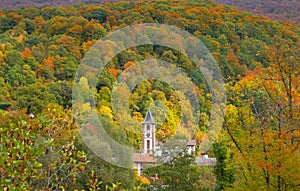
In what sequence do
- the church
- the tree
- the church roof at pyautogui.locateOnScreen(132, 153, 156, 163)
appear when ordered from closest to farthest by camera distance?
the tree < the church roof at pyautogui.locateOnScreen(132, 153, 156, 163) < the church

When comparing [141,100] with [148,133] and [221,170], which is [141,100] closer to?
[148,133]

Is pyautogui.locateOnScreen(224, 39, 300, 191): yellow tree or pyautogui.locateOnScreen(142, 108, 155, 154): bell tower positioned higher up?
pyautogui.locateOnScreen(142, 108, 155, 154): bell tower

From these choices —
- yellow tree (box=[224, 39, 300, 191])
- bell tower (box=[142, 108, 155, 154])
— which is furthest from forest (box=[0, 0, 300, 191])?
bell tower (box=[142, 108, 155, 154])

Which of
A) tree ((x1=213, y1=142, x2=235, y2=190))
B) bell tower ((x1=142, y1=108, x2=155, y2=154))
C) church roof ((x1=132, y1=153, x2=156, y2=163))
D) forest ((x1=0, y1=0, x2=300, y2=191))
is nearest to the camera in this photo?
forest ((x1=0, y1=0, x2=300, y2=191))

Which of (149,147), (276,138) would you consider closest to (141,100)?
(149,147)

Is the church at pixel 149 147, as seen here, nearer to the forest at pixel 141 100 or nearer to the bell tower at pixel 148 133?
the bell tower at pixel 148 133

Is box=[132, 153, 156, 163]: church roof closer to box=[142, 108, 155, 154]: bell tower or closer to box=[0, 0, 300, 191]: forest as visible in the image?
box=[0, 0, 300, 191]: forest

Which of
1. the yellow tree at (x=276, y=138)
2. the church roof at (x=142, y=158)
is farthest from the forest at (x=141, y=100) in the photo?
the church roof at (x=142, y=158)
